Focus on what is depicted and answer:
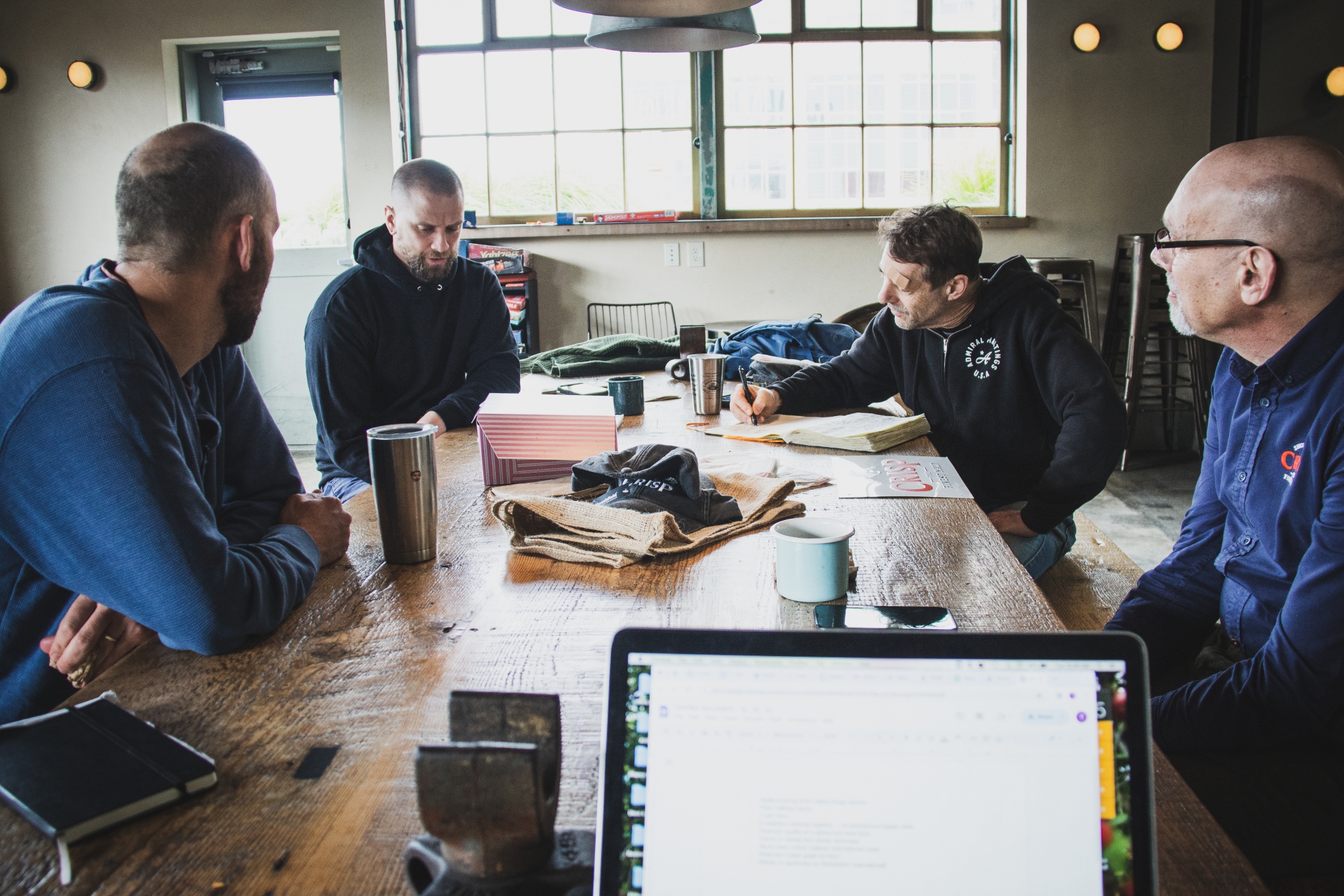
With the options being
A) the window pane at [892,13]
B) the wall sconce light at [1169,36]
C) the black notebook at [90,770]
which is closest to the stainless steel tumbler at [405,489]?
the black notebook at [90,770]

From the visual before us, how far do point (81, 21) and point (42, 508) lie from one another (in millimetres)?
5391

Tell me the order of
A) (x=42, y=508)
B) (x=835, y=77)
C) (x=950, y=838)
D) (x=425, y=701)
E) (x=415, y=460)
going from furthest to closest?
(x=835, y=77), (x=415, y=460), (x=42, y=508), (x=425, y=701), (x=950, y=838)

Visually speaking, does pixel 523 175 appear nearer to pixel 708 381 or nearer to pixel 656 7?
pixel 656 7

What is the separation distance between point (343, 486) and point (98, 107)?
4.29 meters

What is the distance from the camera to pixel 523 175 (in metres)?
5.09

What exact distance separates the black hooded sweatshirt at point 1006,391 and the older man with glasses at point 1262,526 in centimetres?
41

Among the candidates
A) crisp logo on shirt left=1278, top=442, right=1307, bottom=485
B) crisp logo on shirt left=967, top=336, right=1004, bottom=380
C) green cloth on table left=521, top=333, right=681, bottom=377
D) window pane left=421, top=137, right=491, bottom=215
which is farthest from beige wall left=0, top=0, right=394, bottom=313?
crisp logo on shirt left=1278, top=442, right=1307, bottom=485

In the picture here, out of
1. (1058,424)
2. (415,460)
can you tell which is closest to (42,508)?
(415,460)

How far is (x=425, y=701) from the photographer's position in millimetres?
811

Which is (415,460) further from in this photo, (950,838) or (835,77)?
(835,77)

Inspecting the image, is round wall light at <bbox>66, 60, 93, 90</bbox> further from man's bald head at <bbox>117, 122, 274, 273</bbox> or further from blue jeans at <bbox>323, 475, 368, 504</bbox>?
man's bald head at <bbox>117, 122, 274, 273</bbox>

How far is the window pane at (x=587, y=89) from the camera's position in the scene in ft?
16.3

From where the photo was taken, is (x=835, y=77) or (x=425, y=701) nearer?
(x=425, y=701)

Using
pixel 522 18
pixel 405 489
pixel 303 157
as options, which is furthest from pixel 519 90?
A: pixel 405 489
